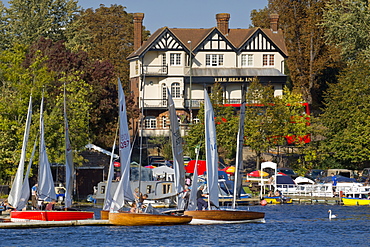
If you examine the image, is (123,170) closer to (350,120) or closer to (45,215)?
(45,215)

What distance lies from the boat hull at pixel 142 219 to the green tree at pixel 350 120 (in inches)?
1449

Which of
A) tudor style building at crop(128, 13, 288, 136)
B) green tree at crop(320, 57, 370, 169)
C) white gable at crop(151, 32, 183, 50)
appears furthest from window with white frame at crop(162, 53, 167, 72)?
green tree at crop(320, 57, 370, 169)

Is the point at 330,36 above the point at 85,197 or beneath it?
above

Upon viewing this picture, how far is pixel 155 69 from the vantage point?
10344 centimetres

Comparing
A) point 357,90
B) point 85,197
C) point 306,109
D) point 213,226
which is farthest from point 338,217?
point 306,109

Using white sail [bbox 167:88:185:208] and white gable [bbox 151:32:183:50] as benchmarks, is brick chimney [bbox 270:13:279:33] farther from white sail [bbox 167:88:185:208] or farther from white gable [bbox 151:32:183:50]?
white sail [bbox 167:88:185:208]

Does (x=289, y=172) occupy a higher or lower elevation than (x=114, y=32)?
lower

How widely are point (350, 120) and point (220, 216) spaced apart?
3691 centimetres

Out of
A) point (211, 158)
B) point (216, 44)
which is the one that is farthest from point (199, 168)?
point (216, 44)

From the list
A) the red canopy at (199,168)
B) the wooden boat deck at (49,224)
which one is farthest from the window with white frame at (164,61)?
the wooden boat deck at (49,224)

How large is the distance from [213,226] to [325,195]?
72.5 ft

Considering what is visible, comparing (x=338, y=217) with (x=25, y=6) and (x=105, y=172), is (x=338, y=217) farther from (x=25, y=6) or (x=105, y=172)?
(x=25, y=6)

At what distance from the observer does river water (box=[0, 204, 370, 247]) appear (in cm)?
4072

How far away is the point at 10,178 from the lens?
6250cm
